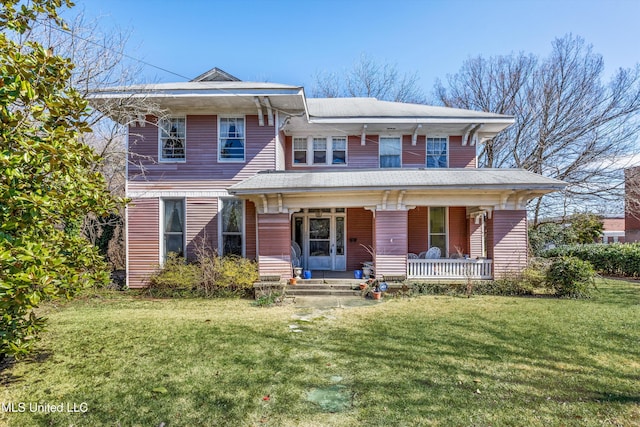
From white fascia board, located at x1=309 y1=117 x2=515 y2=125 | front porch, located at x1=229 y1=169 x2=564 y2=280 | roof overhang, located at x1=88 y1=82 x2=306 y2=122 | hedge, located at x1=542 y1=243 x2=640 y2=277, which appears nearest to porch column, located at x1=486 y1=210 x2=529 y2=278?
front porch, located at x1=229 y1=169 x2=564 y2=280

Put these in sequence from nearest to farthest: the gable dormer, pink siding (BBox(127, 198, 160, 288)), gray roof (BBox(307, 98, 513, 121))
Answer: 1. pink siding (BBox(127, 198, 160, 288))
2. gray roof (BBox(307, 98, 513, 121))
3. the gable dormer

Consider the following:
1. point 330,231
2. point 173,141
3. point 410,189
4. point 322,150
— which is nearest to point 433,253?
point 410,189

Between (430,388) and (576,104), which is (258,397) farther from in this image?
(576,104)

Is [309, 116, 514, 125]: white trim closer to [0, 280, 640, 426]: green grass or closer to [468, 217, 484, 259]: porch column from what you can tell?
[468, 217, 484, 259]: porch column

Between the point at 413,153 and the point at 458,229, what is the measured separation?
354cm

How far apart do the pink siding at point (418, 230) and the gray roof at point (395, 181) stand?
7.46ft

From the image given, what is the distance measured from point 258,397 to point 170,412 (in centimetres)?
94

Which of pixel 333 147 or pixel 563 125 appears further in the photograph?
pixel 563 125

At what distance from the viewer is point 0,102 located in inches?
124

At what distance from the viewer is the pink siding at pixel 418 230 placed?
12508mm

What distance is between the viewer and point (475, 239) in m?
12.4

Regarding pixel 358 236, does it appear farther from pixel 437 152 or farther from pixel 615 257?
pixel 615 257

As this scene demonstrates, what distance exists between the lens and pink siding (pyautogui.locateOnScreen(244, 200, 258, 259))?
35.7ft

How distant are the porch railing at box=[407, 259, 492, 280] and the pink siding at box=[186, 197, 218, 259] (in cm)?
671
